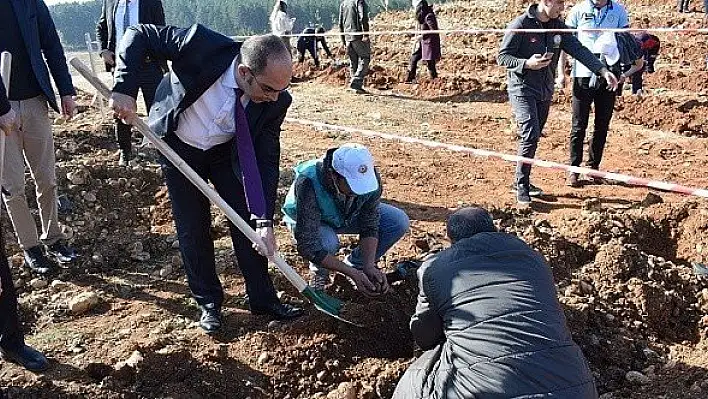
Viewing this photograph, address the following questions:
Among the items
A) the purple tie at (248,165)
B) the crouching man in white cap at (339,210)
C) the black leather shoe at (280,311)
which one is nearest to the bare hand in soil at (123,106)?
the purple tie at (248,165)

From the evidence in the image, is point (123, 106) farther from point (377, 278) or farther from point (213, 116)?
point (377, 278)

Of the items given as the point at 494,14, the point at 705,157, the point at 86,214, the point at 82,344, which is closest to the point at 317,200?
the point at 82,344

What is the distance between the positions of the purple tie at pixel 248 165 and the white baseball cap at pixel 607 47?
3783 millimetres

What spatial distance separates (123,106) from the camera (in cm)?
298

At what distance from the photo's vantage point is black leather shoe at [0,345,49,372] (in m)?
3.27

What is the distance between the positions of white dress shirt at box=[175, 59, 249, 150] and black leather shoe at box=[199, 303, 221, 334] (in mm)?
922

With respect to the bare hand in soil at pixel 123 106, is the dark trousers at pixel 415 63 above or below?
below

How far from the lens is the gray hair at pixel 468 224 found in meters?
2.73

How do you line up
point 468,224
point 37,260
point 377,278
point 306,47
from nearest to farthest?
point 468,224 → point 377,278 → point 37,260 → point 306,47

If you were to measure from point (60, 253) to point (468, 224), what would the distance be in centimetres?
294

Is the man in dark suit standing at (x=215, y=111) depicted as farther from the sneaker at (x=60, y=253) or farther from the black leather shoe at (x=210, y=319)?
the sneaker at (x=60, y=253)

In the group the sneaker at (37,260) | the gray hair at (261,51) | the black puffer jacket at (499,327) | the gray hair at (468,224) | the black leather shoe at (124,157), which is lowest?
the sneaker at (37,260)

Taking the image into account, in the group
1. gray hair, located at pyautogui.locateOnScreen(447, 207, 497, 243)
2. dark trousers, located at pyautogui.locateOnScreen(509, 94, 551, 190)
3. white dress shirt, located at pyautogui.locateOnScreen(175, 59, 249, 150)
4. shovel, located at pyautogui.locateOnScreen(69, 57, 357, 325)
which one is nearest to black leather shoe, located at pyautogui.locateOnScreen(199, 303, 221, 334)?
shovel, located at pyautogui.locateOnScreen(69, 57, 357, 325)

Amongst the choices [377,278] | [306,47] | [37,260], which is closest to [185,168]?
[377,278]
